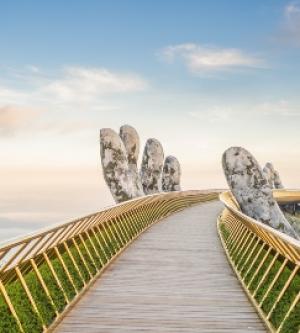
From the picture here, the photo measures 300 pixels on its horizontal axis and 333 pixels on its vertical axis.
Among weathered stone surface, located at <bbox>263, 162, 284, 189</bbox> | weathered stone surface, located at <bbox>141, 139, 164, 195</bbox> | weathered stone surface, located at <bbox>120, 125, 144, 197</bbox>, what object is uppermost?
weathered stone surface, located at <bbox>120, 125, 144, 197</bbox>

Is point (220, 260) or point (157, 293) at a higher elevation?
point (157, 293)

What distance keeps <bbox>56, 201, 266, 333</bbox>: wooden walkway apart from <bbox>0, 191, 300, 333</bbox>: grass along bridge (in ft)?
0.05

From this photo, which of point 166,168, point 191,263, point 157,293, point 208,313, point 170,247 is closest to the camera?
point 208,313

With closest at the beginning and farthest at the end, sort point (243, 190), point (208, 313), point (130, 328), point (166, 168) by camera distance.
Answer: point (130, 328)
point (208, 313)
point (243, 190)
point (166, 168)

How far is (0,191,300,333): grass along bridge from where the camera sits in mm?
9367

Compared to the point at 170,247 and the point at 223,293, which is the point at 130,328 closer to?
the point at 223,293

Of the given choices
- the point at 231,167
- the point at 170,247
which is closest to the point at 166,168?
the point at 231,167

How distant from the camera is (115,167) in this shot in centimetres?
3762

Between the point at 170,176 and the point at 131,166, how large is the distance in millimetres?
9196

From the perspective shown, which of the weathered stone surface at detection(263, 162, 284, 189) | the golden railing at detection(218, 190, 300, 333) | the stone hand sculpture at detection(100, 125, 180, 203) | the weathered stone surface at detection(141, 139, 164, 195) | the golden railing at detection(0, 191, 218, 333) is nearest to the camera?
the golden railing at detection(0, 191, 218, 333)

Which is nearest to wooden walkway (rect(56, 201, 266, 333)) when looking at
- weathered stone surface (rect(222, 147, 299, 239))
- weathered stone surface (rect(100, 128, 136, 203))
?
weathered stone surface (rect(222, 147, 299, 239))

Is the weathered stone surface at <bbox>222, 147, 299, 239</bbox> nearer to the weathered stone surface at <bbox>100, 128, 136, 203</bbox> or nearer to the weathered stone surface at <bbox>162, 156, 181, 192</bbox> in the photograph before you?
the weathered stone surface at <bbox>100, 128, 136, 203</bbox>

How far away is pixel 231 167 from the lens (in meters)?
30.4

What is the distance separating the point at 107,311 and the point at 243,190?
788 inches
